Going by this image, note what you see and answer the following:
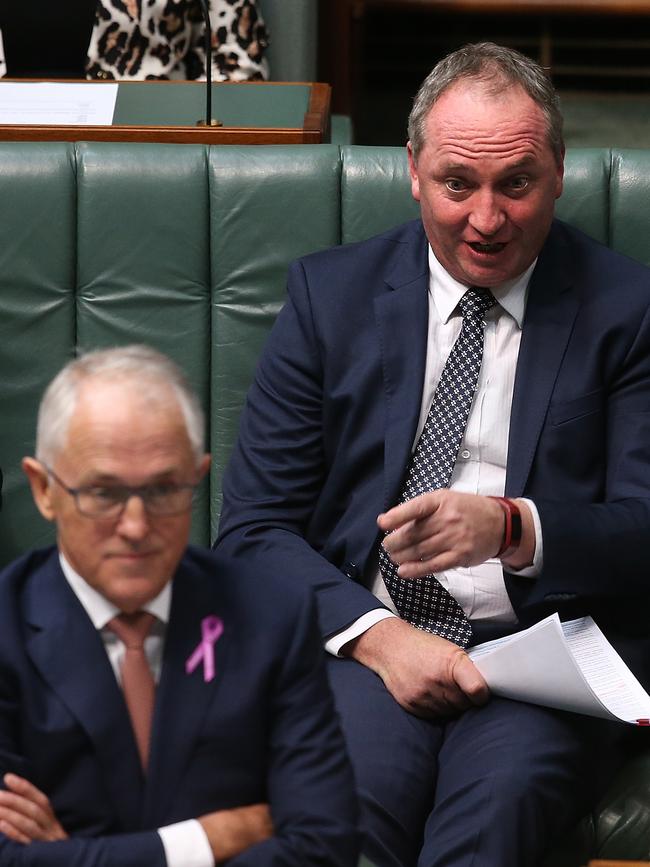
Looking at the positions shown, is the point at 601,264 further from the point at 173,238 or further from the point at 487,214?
the point at 173,238

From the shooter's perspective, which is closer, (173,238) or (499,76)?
(499,76)

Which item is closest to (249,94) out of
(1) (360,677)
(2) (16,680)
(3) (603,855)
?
(1) (360,677)

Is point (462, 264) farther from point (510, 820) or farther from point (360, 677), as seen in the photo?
point (510, 820)

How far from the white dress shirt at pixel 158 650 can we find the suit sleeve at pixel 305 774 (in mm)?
32

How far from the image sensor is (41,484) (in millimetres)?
1074

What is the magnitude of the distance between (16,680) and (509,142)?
47.4 inches

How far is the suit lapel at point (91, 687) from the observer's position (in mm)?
A: 1098

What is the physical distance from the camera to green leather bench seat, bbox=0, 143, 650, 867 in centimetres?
246

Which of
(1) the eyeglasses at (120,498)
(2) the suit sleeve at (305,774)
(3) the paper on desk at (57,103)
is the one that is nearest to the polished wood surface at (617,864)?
(2) the suit sleeve at (305,774)

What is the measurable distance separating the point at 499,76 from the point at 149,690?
1253 millimetres

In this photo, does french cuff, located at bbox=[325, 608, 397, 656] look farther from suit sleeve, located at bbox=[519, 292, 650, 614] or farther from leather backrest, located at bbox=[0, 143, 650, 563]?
leather backrest, located at bbox=[0, 143, 650, 563]

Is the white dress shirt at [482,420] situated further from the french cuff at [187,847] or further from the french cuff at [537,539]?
the french cuff at [187,847]

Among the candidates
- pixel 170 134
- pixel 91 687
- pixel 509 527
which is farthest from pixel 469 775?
pixel 170 134

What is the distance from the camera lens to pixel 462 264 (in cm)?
210
